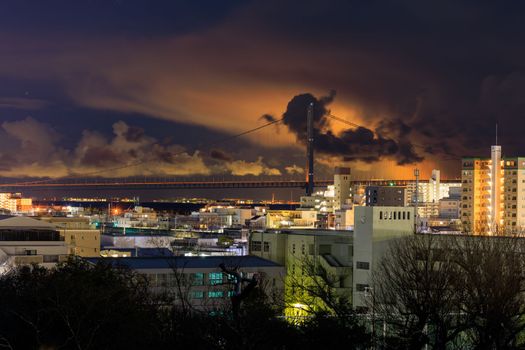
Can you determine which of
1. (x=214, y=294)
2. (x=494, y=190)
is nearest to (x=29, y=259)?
(x=214, y=294)

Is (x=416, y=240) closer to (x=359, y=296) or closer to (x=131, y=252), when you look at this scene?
(x=359, y=296)

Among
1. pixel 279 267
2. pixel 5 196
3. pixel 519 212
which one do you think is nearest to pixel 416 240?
pixel 279 267

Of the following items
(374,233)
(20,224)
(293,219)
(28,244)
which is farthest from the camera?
(293,219)

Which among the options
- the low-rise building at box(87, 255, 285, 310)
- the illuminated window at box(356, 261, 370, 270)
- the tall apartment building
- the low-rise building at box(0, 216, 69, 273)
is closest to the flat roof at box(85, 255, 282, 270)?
the low-rise building at box(87, 255, 285, 310)

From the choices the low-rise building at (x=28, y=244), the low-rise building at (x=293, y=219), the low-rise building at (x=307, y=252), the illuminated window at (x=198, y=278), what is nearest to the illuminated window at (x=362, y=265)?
the low-rise building at (x=307, y=252)

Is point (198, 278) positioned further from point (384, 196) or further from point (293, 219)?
point (293, 219)

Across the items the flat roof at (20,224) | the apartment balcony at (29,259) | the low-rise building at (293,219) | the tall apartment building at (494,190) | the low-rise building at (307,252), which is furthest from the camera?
the low-rise building at (293,219)

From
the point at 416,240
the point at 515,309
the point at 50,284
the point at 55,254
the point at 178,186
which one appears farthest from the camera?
the point at 178,186

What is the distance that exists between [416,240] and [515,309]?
12.0ft

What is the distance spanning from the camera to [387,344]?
562 cm

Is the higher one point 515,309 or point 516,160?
point 516,160

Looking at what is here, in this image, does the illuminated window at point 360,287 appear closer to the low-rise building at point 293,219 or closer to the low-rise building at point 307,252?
the low-rise building at point 307,252

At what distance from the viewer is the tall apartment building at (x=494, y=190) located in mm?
28750

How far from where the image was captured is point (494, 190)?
29219mm
